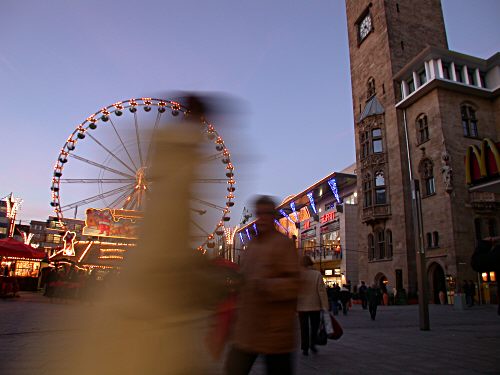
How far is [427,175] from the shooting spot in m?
29.2

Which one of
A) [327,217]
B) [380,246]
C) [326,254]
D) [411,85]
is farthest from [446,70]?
[326,254]

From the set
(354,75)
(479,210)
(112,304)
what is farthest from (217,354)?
(354,75)

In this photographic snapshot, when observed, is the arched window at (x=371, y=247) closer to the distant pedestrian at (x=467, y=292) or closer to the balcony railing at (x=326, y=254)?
the balcony railing at (x=326, y=254)

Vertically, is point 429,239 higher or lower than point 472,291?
higher

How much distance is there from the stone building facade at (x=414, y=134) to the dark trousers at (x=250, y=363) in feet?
86.9

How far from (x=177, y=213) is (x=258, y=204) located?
97cm

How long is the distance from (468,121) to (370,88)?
9.36 meters

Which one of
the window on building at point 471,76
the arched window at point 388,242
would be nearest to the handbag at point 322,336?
the arched window at point 388,242

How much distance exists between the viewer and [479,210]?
2694 centimetres

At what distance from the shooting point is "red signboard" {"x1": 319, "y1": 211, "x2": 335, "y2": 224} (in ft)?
147

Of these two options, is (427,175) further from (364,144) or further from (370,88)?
(370,88)

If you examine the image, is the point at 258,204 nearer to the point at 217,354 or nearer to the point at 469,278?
the point at 217,354

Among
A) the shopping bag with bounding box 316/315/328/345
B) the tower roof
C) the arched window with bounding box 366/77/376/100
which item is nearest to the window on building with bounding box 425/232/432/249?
the tower roof

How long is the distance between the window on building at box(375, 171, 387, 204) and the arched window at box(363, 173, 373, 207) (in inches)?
20.7
